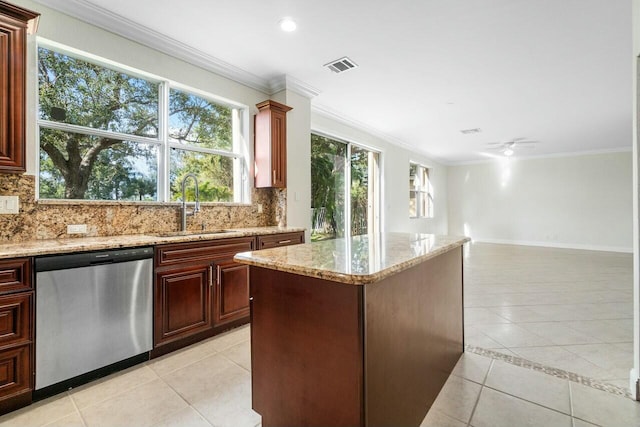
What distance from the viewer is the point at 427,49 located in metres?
3.02

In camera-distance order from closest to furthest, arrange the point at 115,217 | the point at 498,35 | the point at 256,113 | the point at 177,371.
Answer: the point at 177,371, the point at 115,217, the point at 498,35, the point at 256,113

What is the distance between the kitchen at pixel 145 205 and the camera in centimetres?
218

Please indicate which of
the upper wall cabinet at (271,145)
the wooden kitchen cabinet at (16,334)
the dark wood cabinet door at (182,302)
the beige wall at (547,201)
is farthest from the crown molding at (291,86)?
the beige wall at (547,201)

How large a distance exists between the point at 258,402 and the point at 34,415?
132 centimetres

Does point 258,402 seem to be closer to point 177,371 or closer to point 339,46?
point 177,371

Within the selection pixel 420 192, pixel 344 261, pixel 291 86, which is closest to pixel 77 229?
pixel 344 261

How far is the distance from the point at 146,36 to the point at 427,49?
2.67 meters

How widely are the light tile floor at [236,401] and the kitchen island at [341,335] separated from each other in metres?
0.29

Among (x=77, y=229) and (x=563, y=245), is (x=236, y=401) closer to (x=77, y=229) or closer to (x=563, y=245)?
(x=77, y=229)

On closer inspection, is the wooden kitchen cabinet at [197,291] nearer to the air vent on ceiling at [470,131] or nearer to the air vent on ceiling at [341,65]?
the air vent on ceiling at [341,65]

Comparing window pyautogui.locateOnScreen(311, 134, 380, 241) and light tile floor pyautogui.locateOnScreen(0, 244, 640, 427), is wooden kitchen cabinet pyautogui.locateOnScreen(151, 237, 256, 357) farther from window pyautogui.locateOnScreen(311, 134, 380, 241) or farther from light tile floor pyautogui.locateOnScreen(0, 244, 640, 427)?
window pyautogui.locateOnScreen(311, 134, 380, 241)

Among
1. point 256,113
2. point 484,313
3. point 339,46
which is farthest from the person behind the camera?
point 256,113

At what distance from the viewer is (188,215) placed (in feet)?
10.1

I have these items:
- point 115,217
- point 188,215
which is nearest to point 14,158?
point 115,217
